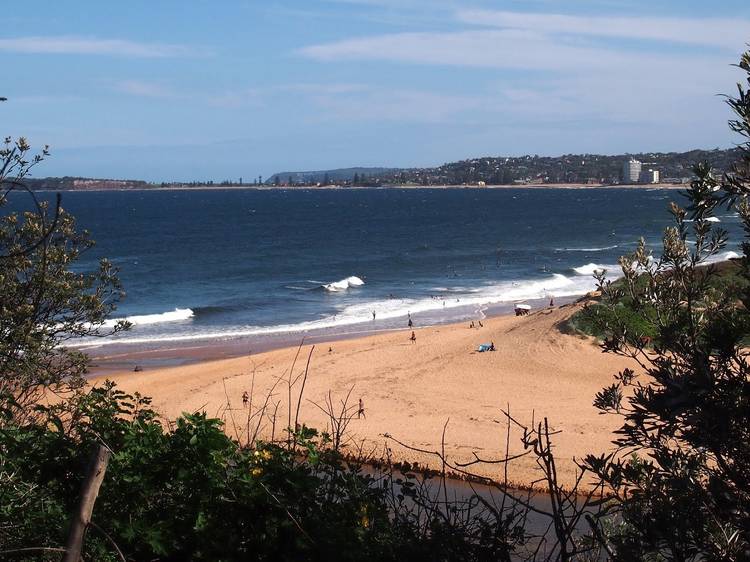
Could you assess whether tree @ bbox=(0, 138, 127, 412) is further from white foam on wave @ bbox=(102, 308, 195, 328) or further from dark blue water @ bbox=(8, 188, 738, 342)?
white foam on wave @ bbox=(102, 308, 195, 328)

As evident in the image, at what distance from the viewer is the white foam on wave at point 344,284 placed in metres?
48.8

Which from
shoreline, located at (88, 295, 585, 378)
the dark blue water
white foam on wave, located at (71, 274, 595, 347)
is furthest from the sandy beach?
the dark blue water

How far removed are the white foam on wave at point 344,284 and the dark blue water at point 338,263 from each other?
52 cm

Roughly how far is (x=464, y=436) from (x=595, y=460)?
48.4ft

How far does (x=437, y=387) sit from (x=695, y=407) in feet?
66.7

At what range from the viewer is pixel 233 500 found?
453 centimetres

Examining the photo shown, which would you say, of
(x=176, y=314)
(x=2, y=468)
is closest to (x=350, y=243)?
(x=176, y=314)

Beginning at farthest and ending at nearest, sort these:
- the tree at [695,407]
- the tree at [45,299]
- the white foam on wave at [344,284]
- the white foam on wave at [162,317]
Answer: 1. the white foam on wave at [344,284]
2. the white foam on wave at [162,317]
3. the tree at [45,299]
4. the tree at [695,407]

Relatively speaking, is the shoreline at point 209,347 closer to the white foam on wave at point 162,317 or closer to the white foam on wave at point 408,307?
the white foam on wave at point 408,307

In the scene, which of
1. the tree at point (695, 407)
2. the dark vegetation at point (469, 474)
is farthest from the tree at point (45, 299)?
the tree at point (695, 407)

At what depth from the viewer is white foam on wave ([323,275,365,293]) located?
48.8 metres

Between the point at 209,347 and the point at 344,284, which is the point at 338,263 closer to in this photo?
the point at 344,284

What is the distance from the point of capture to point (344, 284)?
4997 centimetres

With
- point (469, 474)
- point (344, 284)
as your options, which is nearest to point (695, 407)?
A: point (469, 474)
